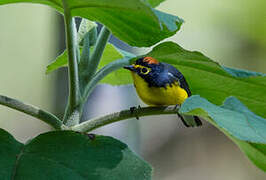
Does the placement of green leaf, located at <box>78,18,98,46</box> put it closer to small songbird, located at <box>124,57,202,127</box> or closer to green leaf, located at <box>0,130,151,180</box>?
green leaf, located at <box>0,130,151,180</box>

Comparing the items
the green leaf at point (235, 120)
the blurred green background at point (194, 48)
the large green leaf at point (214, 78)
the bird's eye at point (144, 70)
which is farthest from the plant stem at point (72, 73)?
the blurred green background at point (194, 48)

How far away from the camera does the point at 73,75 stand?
0.91 metres

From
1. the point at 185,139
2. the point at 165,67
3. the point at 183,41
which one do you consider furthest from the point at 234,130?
the point at 183,41

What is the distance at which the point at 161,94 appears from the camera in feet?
5.30

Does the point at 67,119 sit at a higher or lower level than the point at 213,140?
higher

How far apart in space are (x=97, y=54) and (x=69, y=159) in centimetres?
28

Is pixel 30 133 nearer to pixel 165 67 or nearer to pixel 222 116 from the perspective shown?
pixel 165 67

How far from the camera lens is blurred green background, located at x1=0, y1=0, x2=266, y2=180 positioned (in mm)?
4500

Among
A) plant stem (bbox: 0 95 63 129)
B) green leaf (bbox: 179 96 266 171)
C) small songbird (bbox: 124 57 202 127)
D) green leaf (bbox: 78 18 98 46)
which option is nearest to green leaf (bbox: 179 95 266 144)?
green leaf (bbox: 179 96 266 171)

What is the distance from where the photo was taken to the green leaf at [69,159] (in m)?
0.81

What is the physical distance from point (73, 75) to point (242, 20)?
3934mm

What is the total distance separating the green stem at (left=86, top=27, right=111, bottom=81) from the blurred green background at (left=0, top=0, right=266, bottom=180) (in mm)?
1816

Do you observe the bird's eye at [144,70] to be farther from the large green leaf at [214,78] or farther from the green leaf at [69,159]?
the green leaf at [69,159]

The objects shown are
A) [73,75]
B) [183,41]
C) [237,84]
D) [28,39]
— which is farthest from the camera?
[28,39]
